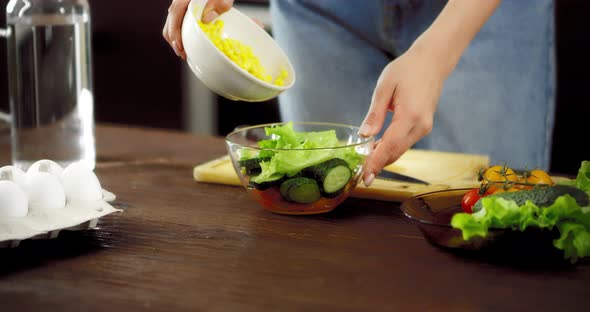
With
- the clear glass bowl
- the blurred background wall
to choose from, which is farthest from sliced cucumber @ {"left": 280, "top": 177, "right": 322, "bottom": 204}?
the blurred background wall

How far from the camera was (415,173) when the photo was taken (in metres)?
1.42

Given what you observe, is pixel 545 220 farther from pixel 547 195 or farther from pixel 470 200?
pixel 470 200

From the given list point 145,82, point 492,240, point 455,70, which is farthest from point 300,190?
point 145,82

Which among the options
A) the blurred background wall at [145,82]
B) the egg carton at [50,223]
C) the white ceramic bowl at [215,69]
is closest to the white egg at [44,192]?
the egg carton at [50,223]

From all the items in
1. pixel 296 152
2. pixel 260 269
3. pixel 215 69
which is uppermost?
pixel 215 69

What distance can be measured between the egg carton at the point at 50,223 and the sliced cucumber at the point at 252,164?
223mm

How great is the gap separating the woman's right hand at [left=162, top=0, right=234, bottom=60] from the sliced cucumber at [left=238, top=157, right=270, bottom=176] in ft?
0.73

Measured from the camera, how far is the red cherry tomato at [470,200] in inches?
40.4

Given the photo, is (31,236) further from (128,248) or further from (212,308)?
(212,308)

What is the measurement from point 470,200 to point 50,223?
56 centimetres

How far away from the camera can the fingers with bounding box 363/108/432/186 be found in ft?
3.76

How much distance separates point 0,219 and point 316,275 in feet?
1.29

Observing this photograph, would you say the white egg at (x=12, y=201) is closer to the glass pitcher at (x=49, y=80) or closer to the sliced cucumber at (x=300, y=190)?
the sliced cucumber at (x=300, y=190)

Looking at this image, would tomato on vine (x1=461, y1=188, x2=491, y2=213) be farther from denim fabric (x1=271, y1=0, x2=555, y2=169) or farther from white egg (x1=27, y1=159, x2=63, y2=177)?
denim fabric (x1=271, y1=0, x2=555, y2=169)
